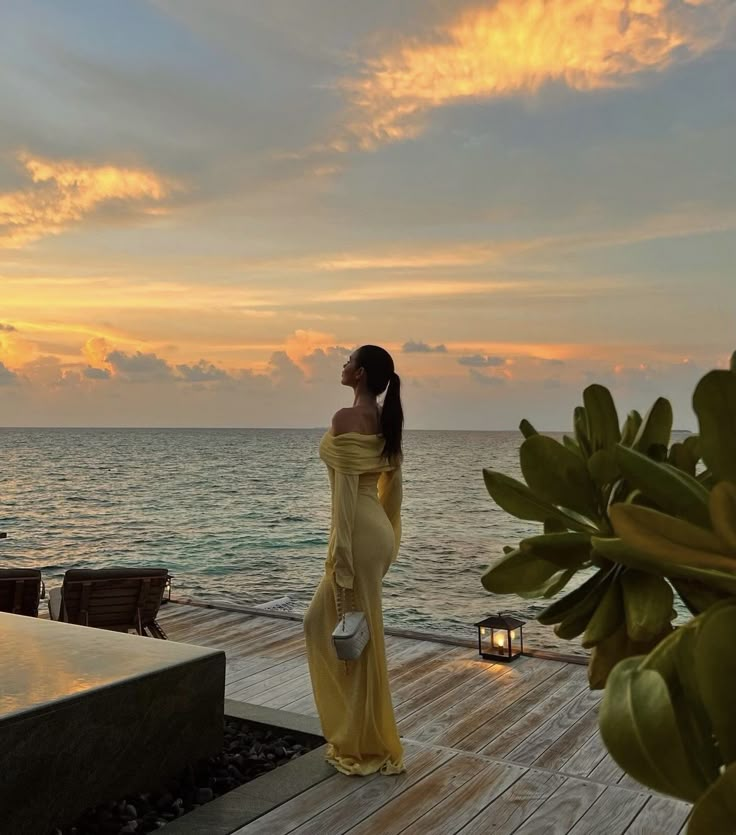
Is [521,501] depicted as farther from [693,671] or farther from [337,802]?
[337,802]

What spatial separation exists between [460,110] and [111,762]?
42.3 ft

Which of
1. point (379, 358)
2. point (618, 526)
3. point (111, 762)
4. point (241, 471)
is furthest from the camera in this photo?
point (241, 471)

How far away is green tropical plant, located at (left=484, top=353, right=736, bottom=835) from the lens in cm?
25

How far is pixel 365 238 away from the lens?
24172 mm

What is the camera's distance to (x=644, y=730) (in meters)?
0.25

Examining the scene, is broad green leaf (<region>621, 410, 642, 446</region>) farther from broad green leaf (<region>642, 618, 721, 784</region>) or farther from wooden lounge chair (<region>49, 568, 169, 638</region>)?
wooden lounge chair (<region>49, 568, 169, 638</region>)

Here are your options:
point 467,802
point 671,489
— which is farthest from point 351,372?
point 671,489

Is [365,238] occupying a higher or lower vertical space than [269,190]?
higher

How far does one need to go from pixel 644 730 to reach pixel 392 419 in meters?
3.38

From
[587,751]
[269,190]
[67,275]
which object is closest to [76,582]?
[587,751]

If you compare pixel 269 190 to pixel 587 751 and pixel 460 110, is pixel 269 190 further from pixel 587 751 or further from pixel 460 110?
pixel 587 751

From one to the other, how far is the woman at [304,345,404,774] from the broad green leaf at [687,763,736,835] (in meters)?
3.28

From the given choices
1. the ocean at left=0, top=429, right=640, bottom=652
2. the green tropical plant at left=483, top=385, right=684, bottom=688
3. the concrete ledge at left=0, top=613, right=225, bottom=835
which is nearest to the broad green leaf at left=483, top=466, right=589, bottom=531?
the green tropical plant at left=483, top=385, right=684, bottom=688

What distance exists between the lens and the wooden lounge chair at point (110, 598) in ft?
15.4
